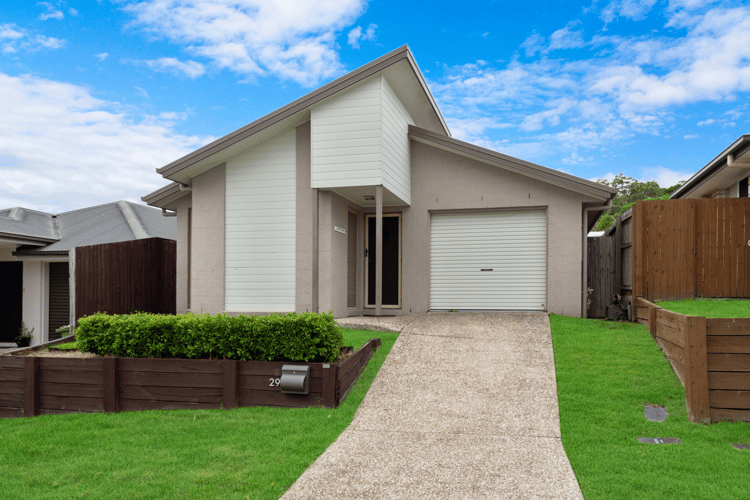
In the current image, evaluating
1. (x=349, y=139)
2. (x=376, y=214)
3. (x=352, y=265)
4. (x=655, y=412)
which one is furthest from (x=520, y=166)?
(x=655, y=412)

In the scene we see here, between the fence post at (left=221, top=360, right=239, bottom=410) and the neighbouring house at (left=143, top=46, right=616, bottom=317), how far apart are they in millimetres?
4546

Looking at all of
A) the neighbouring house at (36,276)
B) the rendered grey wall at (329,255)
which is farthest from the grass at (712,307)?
the neighbouring house at (36,276)

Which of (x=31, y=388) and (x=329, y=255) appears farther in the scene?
(x=329, y=255)

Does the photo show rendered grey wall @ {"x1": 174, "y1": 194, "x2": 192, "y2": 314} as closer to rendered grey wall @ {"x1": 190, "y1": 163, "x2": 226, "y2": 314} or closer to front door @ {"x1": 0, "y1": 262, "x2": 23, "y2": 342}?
rendered grey wall @ {"x1": 190, "y1": 163, "x2": 226, "y2": 314}

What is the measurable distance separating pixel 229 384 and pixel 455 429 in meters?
2.69

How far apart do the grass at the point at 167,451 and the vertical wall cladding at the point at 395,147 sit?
5521 mm

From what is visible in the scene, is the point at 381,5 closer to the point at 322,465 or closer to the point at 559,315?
the point at 559,315

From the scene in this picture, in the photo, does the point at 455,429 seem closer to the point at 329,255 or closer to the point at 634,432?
the point at 634,432

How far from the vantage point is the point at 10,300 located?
14.0 m

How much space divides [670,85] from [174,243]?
18592 mm

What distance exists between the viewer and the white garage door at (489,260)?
11.1 m

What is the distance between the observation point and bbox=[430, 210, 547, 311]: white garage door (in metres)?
11.1

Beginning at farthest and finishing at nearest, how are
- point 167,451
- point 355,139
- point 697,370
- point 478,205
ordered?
point 478,205 → point 355,139 → point 697,370 → point 167,451

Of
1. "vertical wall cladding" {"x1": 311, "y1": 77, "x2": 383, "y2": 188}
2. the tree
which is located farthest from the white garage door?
the tree
